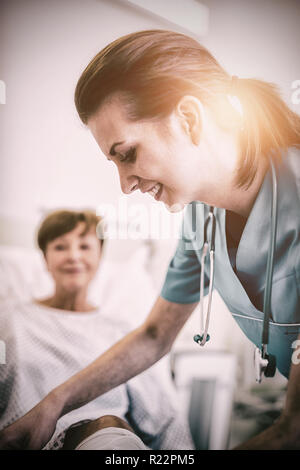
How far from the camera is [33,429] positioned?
0.75 meters

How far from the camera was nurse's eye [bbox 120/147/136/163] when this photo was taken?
709mm

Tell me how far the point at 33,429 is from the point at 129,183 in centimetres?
55

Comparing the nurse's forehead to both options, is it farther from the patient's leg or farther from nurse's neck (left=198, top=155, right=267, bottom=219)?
the patient's leg

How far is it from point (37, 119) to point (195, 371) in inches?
27.7

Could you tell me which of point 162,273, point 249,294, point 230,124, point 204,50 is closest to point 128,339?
point 162,273

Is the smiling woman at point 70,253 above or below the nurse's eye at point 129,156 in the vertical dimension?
below

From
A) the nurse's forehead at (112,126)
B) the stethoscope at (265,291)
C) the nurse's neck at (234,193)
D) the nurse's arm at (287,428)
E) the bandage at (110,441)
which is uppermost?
the nurse's forehead at (112,126)

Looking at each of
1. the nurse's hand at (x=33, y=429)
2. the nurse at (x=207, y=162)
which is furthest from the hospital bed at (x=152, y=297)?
the nurse's hand at (x=33, y=429)

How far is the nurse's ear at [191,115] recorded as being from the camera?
68 cm

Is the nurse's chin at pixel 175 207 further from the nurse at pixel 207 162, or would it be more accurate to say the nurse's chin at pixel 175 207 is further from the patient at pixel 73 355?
the patient at pixel 73 355

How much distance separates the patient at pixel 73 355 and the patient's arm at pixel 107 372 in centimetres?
2

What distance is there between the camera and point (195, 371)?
2.92ft

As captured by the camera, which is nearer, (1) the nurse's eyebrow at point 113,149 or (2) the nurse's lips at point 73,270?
(1) the nurse's eyebrow at point 113,149

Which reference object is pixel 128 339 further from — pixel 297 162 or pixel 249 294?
pixel 297 162
